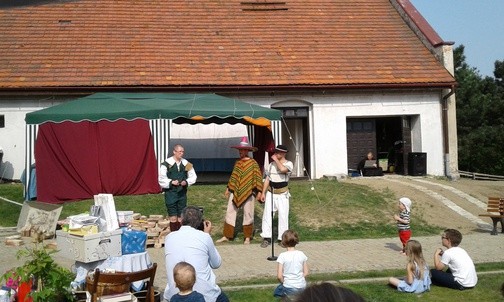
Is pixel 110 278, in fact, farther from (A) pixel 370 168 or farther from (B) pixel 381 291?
(A) pixel 370 168

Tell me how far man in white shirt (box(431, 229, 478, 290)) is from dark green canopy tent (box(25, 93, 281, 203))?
757 cm

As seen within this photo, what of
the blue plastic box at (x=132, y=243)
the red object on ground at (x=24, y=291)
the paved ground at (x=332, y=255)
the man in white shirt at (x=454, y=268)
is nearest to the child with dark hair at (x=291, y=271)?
the paved ground at (x=332, y=255)

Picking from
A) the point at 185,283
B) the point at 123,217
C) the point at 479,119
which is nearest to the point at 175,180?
the point at 123,217

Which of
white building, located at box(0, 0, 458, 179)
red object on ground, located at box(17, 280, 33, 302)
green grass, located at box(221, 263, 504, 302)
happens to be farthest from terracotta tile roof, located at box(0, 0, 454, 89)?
red object on ground, located at box(17, 280, 33, 302)

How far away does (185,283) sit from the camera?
5.04 meters

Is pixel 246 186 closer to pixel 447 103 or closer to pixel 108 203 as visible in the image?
pixel 108 203

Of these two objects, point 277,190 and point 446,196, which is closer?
point 277,190

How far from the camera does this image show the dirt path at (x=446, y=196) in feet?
43.9

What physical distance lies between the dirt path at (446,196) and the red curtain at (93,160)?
6287 mm

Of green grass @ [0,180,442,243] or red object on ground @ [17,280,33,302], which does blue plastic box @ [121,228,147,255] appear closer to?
red object on ground @ [17,280,33,302]

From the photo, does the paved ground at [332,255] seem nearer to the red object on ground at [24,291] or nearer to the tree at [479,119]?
the red object on ground at [24,291]

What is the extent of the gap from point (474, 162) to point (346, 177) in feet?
64.5

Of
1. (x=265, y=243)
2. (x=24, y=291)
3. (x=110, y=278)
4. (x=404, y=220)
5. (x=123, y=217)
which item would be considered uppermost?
(x=123, y=217)

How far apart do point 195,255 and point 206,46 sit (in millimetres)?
14889
